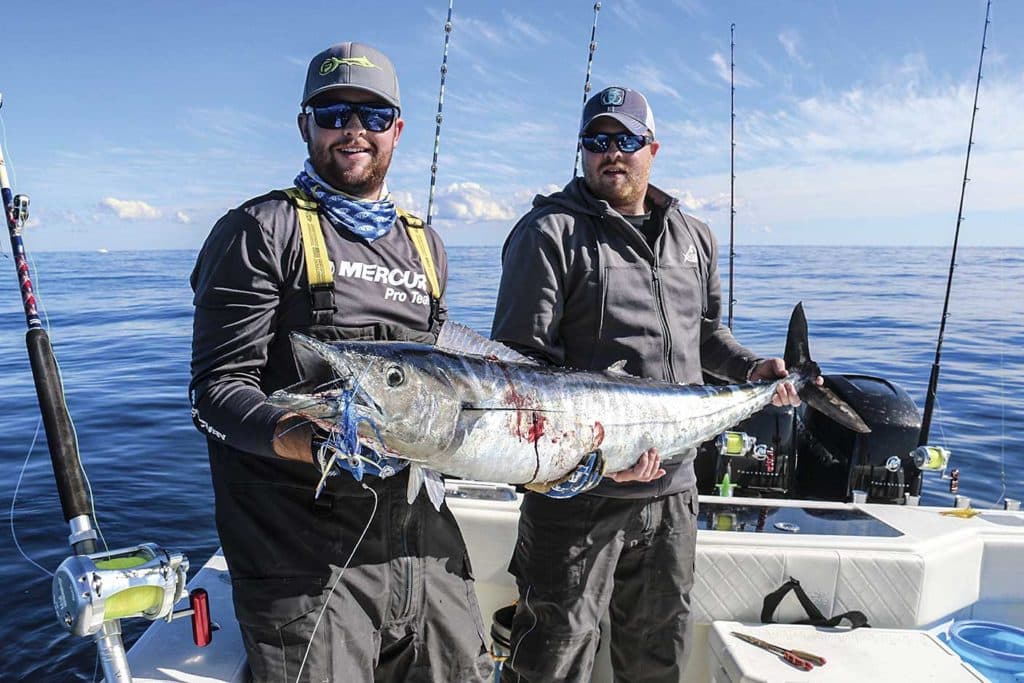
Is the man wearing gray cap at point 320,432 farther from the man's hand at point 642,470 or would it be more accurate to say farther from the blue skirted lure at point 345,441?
the man's hand at point 642,470

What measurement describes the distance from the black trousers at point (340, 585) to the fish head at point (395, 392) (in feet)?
1.58

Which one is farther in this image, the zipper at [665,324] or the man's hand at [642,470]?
the zipper at [665,324]

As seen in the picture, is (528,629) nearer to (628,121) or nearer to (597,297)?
(597,297)

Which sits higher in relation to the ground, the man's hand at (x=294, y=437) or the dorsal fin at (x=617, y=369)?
the dorsal fin at (x=617, y=369)

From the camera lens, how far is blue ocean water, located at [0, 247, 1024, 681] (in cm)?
593

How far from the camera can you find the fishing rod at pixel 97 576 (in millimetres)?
1925

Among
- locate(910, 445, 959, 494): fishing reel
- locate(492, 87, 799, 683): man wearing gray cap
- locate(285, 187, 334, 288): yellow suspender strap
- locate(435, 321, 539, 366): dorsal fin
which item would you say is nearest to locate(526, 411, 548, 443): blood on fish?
locate(435, 321, 539, 366): dorsal fin

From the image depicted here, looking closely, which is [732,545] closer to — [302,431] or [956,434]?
[302,431]

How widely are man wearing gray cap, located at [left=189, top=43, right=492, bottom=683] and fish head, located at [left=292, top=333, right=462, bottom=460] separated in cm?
15

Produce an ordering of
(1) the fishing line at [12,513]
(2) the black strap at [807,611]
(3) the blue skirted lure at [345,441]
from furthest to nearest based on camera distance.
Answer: (1) the fishing line at [12,513] → (2) the black strap at [807,611] → (3) the blue skirted lure at [345,441]

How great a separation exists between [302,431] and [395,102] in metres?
1.23

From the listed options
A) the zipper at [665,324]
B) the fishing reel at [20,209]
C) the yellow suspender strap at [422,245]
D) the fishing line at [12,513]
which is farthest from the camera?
the fishing line at [12,513]

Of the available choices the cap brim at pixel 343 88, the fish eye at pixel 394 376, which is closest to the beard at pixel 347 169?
the cap brim at pixel 343 88

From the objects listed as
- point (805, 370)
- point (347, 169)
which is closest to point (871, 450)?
point (805, 370)
